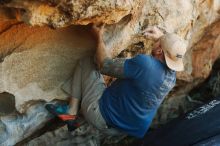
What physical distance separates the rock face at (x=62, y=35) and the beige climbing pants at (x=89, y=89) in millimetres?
153

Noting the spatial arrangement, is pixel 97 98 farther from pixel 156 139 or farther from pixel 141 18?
pixel 156 139

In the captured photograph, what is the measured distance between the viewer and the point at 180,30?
5211 mm

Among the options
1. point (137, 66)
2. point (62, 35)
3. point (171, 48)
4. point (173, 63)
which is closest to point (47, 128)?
point (62, 35)

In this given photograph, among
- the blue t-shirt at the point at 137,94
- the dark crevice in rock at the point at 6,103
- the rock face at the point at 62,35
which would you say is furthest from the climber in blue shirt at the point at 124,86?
the dark crevice in rock at the point at 6,103

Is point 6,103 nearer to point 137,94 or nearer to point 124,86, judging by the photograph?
point 124,86

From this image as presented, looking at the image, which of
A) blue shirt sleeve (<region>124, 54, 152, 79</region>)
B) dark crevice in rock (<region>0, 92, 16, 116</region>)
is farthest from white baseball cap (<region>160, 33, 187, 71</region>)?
dark crevice in rock (<region>0, 92, 16, 116</region>)

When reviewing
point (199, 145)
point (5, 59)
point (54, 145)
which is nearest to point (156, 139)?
point (199, 145)

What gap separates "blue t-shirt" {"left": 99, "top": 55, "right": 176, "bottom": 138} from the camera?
4.08 meters

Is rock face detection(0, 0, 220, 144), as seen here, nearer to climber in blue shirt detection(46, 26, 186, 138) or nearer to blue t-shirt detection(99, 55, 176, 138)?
climber in blue shirt detection(46, 26, 186, 138)

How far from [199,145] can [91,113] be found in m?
1.42

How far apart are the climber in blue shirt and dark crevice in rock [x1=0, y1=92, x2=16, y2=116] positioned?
13.5 inches

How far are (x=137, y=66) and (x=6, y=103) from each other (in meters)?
1.37

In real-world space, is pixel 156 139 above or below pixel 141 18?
below

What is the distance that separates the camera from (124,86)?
4.28 metres
